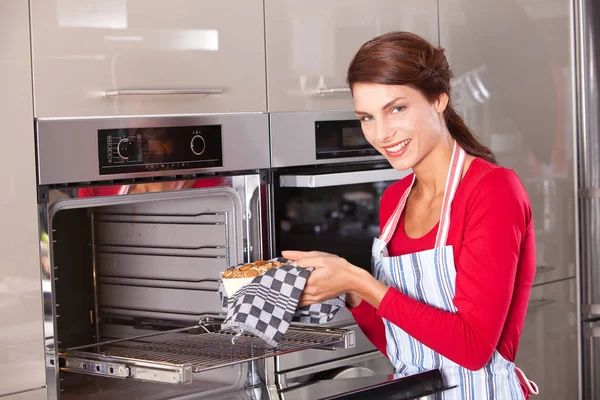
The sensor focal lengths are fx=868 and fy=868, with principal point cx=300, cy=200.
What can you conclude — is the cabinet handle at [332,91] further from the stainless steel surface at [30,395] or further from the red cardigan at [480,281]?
the stainless steel surface at [30,395]

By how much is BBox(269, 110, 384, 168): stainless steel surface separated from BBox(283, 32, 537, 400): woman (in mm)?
296

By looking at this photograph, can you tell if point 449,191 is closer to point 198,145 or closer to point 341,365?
point 198,145

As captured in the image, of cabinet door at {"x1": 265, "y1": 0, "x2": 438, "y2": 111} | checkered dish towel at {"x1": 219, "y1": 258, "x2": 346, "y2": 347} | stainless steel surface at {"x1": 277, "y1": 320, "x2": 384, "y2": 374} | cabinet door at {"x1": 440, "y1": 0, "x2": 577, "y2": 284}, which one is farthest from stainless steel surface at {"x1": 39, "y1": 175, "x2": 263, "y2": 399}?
cabinet door at {"x1": 440, "y1": 0, "x2": 577, "y2": 284}

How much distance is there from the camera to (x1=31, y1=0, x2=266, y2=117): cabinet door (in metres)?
1.41

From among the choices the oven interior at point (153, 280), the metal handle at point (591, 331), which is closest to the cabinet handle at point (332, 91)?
the oven interior at point (153, 280)

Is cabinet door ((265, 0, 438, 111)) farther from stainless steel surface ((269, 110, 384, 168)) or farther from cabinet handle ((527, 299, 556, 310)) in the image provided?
cabinet handle ((527, 299, 556, 310))

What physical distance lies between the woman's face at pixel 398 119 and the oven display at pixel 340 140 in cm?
39

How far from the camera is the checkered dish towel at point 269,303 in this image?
4.50ft

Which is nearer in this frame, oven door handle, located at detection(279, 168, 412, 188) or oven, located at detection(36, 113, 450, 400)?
oven, located at detection(36, 113, 450, 400)

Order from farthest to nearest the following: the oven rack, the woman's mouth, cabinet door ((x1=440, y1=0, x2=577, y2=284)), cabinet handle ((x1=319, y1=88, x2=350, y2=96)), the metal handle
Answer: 1. the metal handle
2. cabinet door ((x1=440, y1=0, x2=577, y2=284))
3. cabinet handle ((x1=319, y1=88, x2=350, y2=96))
4. the woman's mouth
5. the oven rack

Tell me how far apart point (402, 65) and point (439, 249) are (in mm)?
311

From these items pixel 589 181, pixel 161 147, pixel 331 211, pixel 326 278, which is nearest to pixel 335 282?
pixel 326 278

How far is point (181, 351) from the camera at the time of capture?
148cm

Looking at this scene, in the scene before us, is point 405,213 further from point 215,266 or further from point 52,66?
point 52,66
